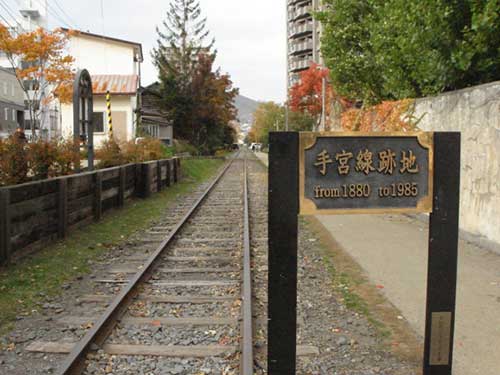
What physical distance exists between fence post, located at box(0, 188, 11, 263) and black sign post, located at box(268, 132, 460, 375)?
4.79m

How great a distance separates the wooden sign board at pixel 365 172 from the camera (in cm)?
361

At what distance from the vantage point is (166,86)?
4872cm

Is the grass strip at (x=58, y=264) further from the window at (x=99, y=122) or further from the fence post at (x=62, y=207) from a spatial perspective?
the window at (x=99, y=122)

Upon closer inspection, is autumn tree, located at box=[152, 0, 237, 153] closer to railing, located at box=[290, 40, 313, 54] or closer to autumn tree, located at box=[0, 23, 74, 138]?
autumn tree, located at box=[0, 23, 74, 138]

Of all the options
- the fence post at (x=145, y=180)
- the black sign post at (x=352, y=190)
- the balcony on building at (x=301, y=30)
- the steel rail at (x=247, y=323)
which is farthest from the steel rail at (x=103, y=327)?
the balcony on building at (x=301, y=30)

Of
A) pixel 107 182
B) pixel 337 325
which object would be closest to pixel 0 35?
pixel 107 182

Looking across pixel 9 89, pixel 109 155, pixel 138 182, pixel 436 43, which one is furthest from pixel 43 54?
pixel 436 43

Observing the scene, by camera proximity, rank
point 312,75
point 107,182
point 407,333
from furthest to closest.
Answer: point 312,75 → point 107,182 → point 407,333

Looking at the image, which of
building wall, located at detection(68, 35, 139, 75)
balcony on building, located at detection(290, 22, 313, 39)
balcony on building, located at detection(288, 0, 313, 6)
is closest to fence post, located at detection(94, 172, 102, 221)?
building wall, located at detection(68, 35, 139, 75)

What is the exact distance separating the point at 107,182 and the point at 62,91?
79.1 ft

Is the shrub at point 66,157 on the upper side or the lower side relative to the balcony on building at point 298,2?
lower

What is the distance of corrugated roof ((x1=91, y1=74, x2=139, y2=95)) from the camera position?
41375mm

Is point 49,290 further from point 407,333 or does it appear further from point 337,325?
point 407,333

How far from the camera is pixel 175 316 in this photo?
5645 mm
